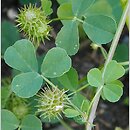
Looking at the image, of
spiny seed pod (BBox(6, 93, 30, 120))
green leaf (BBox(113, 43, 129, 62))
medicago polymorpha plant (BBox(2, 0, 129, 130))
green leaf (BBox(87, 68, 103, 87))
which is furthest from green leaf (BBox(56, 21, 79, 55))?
green leaf (BBox(113, 43, 129, 62))

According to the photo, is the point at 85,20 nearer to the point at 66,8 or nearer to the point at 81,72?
the point at 66,8

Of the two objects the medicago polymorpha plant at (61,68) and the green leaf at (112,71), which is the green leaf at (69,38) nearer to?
the medicago polymorpha plant at (61,68)

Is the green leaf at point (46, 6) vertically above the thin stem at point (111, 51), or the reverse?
the green leaf at point (46, 6)

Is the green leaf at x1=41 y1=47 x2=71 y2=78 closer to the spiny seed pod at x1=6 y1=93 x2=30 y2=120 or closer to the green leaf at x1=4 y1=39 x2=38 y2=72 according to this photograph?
the green leaf at x1=4 y1=39 x2=38 y2=72

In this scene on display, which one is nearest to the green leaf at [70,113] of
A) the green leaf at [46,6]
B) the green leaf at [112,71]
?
the green leaf at [112,71]

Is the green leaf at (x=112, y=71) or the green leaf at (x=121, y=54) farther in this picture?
the green leaf at (x=121, y=54)

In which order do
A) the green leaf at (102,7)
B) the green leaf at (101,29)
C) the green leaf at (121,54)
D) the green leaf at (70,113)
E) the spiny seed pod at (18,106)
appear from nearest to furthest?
the green leaf at (70,113)
the green leaf at (101,29)
the spiny seed pod at (18,106)
the green leaf at (102,7)
the green leaf at (121,54)

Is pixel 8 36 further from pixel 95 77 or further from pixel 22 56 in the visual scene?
pixel 95 77
